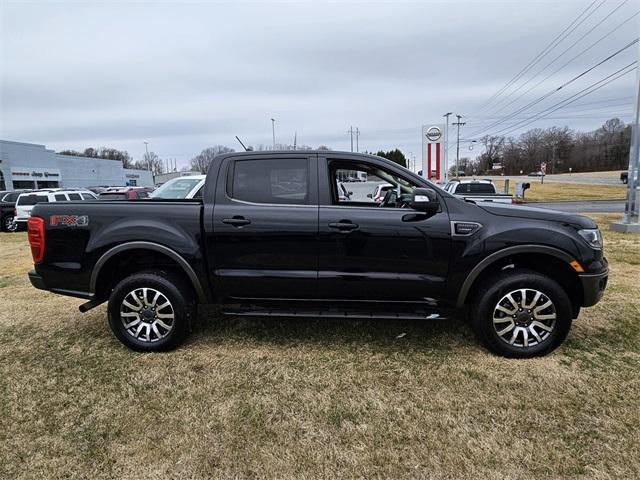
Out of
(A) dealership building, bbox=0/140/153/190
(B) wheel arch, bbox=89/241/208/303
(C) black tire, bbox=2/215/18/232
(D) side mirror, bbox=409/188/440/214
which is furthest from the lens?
(A) dealership building, bbox=0/140/153/190

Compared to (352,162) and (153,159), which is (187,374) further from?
(153,159)

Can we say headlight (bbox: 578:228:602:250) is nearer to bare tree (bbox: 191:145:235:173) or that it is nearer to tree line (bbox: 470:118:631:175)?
bare tree (bbox: 191:145:235:173)

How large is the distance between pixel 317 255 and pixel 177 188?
6.97 meters

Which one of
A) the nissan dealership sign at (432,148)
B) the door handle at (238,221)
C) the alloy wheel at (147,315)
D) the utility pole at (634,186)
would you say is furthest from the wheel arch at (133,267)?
the utility pole at (634,186)

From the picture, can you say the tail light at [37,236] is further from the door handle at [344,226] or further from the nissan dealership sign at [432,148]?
the nissan dealership sign at [432,148]

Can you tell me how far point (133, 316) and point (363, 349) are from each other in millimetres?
2175

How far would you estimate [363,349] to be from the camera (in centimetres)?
395

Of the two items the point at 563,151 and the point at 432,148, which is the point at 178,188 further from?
the point at 563,151

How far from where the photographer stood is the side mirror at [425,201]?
3590 mm

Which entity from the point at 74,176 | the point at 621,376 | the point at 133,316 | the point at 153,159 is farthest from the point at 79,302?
the point at 153,159

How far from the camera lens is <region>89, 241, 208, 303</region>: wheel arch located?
3.82 metres

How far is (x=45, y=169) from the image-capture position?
50.2 m

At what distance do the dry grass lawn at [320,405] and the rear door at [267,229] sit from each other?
66cm

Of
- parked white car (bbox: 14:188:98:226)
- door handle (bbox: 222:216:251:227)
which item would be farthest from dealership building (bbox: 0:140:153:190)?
door handle (bbox: 222:216:251:227)
